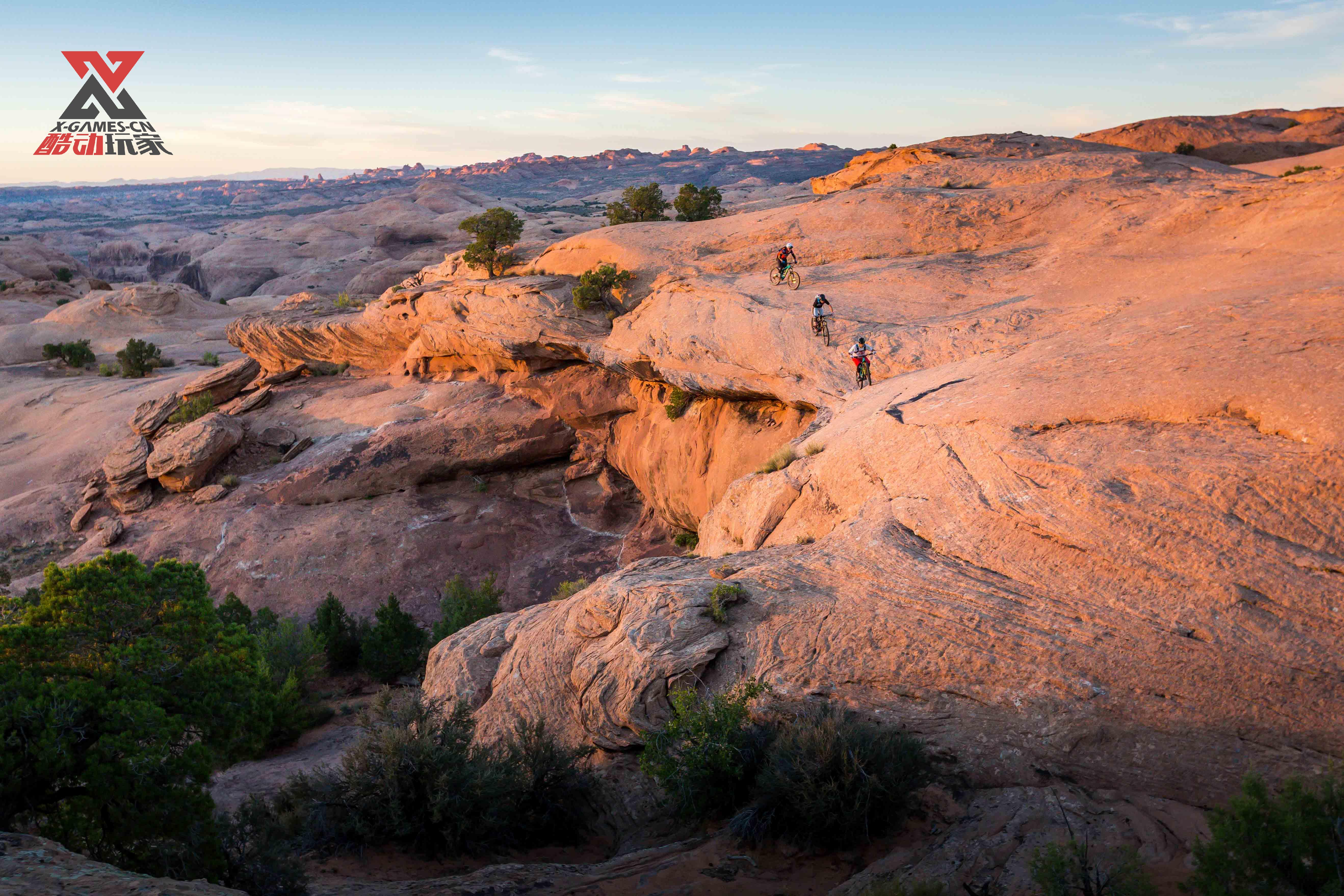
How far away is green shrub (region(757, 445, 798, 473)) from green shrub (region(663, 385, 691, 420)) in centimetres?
1018

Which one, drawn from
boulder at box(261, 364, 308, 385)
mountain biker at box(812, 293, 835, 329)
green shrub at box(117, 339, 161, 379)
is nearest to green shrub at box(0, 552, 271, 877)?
mountain biker at box(812, 293, 835, 329)

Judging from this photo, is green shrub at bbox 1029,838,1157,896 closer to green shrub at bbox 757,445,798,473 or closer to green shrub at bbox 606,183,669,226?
green shrub at bbox 757,445,798,473

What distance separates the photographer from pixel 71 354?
50031mm

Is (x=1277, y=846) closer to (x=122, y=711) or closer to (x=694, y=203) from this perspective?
(x=122, y=711)

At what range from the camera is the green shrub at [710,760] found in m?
9.76

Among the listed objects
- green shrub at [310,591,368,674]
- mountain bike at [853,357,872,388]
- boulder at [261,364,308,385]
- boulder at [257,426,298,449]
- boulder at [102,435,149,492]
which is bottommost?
green shrub at [310,591,368,674]

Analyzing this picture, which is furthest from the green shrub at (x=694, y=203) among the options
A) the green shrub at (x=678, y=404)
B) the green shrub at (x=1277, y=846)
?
the green shrub at (x=1277, y=846)

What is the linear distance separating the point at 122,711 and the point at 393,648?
14.3 meters

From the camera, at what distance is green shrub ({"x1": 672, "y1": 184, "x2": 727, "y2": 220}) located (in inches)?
1510

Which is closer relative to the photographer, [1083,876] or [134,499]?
[1083,876]

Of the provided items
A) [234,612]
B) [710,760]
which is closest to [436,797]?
[710,760]

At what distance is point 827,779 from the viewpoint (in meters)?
8.92

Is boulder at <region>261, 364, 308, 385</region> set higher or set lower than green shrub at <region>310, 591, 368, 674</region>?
higher

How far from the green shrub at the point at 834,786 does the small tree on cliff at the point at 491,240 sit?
104ft
